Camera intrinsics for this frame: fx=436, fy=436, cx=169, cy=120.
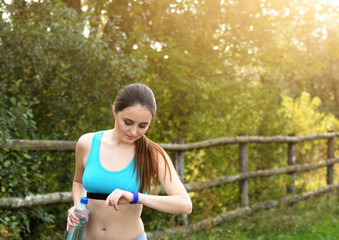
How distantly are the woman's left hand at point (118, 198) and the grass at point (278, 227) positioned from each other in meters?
4.01

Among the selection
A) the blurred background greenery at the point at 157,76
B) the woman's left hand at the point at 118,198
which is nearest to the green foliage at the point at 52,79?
the blurred background greenery at the point at 157,76

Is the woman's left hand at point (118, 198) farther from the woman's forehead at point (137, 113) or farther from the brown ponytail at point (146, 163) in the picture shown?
the woman's forehead at point (137, 113)

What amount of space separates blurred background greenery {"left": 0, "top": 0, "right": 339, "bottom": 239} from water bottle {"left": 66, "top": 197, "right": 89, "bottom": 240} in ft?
5.39

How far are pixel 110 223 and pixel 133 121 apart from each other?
2.08ft

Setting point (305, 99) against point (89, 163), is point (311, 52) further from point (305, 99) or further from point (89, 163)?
point (89, 163)

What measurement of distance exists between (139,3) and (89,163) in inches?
262

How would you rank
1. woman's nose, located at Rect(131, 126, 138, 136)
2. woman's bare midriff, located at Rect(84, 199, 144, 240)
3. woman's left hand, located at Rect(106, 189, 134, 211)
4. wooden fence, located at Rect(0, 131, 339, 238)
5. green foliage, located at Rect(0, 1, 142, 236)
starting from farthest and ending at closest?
green foliage, located at Rect(0, 1, 142, 236), wooden fence, located at Rect(0, 131, 339, 238), woman's bare midriff, located at Rect(84, 199, 144, 240), woman's nose, located at Rect(131, 126, 138, 136), woman's left hand, located at Rect(106, 189, 134, 211)

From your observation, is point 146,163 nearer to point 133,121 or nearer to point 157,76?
point 133,121

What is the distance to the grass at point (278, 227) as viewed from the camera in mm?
6486

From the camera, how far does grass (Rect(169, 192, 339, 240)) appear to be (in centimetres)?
649

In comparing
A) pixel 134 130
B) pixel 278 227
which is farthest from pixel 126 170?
pixel 278 227

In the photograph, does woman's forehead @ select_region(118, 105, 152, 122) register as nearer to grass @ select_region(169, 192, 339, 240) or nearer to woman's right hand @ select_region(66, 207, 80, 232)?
woman's right hand @ select_region(66, 207, 80, 232)

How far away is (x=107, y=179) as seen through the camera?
2.46m

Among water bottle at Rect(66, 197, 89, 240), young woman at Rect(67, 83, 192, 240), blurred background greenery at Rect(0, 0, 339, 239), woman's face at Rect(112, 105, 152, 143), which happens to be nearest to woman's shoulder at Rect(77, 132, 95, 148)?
young woman at Rect(67, 83, 192, 240)
